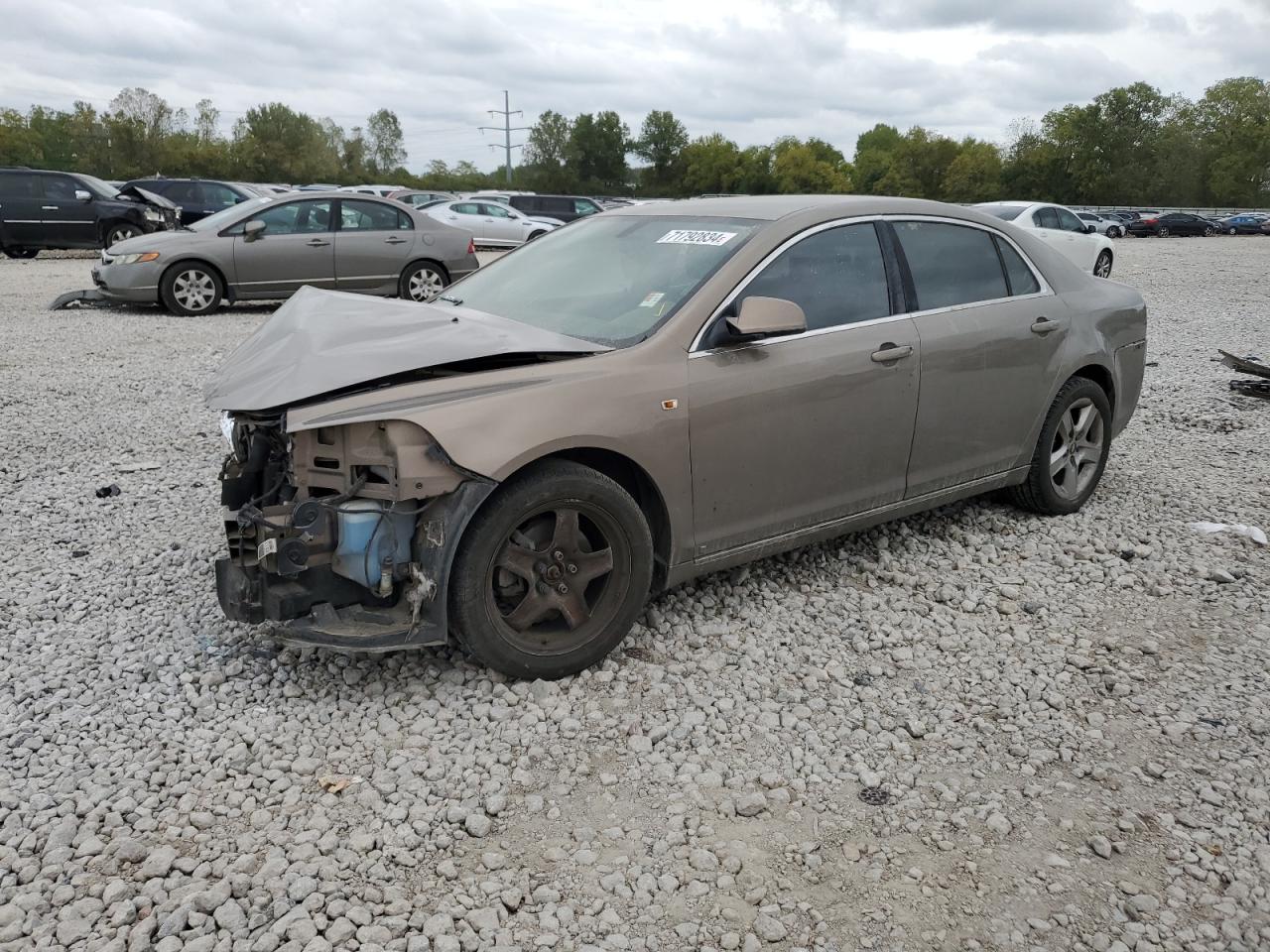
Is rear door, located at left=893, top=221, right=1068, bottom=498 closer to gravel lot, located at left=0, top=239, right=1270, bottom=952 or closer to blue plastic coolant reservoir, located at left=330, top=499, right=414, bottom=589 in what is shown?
gravel lot, located at left=0, top=239, right=1270, bottom=952

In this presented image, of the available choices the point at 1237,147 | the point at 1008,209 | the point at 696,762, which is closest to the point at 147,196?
the point at 1008,209

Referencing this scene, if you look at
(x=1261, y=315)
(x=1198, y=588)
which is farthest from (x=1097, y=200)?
(x=1198, y=588)

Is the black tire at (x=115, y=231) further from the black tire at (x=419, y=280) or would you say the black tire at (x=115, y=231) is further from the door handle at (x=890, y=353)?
the door handle at (x=890, y=353)

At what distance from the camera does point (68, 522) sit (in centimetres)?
534

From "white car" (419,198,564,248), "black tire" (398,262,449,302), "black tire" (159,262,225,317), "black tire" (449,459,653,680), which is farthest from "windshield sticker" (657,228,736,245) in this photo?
"white car" (419,198,564,248)

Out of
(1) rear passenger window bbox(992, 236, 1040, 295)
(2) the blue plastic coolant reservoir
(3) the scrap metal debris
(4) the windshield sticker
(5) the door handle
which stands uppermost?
(4) the windshield sticker

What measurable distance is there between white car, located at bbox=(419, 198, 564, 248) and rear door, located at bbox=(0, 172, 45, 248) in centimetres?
917

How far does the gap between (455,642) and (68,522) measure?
259cm

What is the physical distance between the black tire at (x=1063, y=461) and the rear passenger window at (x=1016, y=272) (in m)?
0.56

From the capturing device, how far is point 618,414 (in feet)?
12.1

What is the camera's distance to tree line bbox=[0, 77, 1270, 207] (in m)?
81.4

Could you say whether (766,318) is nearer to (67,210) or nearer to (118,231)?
(118,231)

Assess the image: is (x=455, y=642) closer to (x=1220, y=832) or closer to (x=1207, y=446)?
(x=1220, y=832)

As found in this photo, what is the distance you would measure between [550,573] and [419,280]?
10.7 meters
